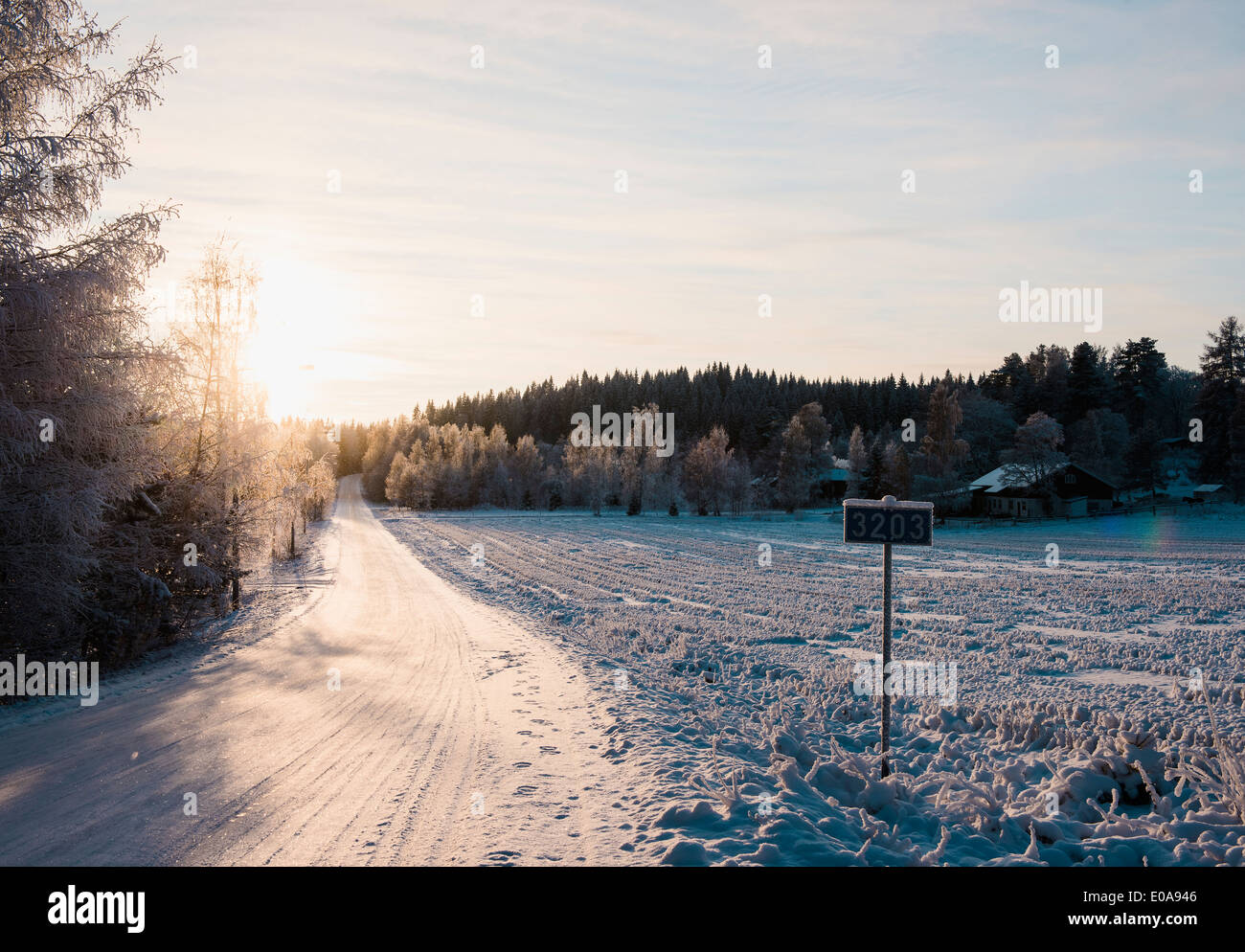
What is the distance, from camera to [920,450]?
93.1m

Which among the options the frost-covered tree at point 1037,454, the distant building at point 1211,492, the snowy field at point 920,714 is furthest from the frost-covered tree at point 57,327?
the distant building at point 1211,492

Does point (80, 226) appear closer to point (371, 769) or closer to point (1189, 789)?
point (371, 769)

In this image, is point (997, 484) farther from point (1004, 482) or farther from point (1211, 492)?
point (1211, 492)

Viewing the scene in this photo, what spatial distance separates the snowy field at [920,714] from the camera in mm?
6152

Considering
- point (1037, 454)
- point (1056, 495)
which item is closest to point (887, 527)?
point (1037, 454)

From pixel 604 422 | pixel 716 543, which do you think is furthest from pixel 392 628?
pixel 604 422

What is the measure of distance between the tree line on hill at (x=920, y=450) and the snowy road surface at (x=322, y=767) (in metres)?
66.8

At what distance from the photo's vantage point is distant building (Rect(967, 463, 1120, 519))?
68.1 metres

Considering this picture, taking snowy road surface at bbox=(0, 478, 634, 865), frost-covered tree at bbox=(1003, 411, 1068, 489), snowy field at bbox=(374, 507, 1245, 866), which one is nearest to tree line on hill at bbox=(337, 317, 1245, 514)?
frost-covered tree at bbox=(1003, 411, 1068, 489)

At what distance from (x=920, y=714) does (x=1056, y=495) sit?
69.3 metres

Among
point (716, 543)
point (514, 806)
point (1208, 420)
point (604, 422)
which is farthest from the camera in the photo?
point (604, 422)

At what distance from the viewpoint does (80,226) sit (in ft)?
36.7
